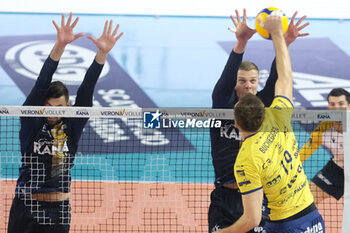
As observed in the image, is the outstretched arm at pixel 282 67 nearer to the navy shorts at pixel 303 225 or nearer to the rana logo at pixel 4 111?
the navy shorts at pixel 303 225

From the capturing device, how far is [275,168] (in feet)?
18.4

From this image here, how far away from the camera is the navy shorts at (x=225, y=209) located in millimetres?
6984

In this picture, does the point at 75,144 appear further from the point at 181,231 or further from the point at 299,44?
the point at 299,44

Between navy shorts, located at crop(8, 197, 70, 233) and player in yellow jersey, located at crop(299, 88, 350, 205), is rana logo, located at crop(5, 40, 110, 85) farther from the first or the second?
navy shorts, located at crop(8, 197, 70, 233)

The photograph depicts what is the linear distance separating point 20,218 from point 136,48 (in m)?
11.9

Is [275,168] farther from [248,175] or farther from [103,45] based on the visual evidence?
[103,45]

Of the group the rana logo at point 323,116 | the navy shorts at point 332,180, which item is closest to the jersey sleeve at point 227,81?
the rana logo at point 323,116

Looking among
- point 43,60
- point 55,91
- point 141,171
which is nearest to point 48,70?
point 55,91

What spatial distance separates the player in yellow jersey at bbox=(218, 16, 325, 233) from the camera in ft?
18.0

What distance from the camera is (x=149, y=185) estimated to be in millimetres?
11562

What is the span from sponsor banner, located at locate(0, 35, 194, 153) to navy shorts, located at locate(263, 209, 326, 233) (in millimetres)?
5153

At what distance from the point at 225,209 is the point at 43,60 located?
1107 cm

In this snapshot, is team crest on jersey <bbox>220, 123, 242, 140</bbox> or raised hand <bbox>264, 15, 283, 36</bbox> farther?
team crest on jersey <bbox>220, 123, 242, 140</bbox>

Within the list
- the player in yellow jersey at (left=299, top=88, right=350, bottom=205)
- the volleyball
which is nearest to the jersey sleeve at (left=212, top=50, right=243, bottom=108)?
the volleyball
